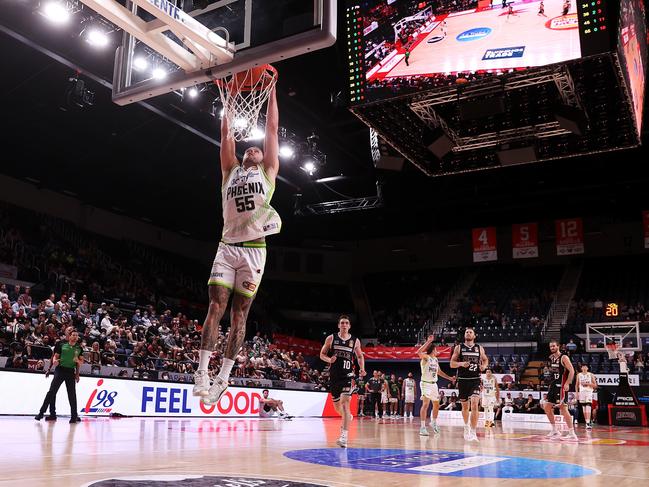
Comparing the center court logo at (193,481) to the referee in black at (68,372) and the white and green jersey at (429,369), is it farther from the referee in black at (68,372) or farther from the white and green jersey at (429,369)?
the white and green jersey at (429,369)

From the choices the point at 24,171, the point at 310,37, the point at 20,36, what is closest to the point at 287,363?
the point at 24,171

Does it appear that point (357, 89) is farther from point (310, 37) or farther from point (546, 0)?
point (310, 37)

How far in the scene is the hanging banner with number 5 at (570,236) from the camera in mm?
23578

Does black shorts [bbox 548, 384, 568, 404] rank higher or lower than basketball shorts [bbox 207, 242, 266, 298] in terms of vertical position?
lower

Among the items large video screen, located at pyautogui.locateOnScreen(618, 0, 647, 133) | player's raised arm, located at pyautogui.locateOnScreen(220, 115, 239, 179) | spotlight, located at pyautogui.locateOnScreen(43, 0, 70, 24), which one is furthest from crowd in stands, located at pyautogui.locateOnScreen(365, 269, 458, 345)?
player's raised arm, located at pyautogui.locateOnScreen(220, 115, 239, 179)

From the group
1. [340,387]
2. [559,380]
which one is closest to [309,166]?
[559,380]

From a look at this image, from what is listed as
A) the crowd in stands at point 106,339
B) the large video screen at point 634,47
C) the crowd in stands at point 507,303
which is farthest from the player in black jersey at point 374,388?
the large video screen at point 634,47

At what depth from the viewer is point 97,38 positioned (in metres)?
12.7

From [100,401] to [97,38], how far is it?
8233mm

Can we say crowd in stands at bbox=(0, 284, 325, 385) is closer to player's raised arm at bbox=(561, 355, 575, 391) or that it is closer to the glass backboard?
player's raised arm at bbox=(561, 355, 575, 391)

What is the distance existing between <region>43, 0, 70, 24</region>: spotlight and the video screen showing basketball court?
20.4 feet

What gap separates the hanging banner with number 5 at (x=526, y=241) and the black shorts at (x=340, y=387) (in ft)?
53.6

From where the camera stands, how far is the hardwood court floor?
202 inches

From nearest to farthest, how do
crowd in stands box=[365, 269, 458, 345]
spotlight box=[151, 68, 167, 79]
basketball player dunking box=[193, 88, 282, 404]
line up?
basketball player dunking box=[193, 88, 282, 404], spotlight box=[151, 68, 167, 79], crowd in stands box=[365, 269, 458, 345]
